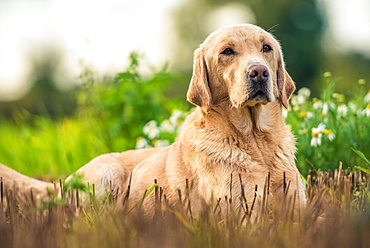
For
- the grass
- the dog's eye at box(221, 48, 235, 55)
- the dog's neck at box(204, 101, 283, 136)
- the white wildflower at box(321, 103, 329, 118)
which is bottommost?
Answer: the white wildflower at box(321, 103, 329, 118)

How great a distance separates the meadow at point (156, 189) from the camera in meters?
1.97

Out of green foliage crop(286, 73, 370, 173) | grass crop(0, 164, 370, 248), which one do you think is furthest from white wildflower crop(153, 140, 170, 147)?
grass crop(0, 164, 370, 248)

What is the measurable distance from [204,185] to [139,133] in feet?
10.8

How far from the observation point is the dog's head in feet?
11.2

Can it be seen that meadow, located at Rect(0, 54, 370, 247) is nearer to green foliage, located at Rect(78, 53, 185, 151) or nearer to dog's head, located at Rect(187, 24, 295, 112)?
green foliage, located at Rect(78, 53, 185, 151)

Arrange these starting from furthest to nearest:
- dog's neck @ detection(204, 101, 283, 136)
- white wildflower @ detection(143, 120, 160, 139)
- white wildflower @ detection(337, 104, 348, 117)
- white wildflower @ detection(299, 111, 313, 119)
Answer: white wildflower @ detection(143, 120, 160, 139) < white wildflower @ detection(299, 111, 313, 119) < white wildflower @ detection(337, 104, 348, 117) < dog's neck @ detection(204, 101, 283, 136)

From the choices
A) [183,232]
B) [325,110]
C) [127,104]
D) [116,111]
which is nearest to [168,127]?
[127,104]

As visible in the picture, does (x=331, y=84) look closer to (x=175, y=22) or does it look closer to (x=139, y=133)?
(x=139, y=133)

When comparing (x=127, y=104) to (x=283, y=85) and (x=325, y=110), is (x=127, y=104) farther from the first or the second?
(x=283, y=85)

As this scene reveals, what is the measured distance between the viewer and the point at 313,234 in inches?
80.8

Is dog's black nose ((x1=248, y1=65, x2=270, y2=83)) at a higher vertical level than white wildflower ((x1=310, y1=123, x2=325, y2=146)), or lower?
higher

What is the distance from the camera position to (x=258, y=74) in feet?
11.1

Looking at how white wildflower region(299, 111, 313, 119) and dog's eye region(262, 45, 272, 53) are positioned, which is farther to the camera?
white wildflower region(299, 111, 313, 119)

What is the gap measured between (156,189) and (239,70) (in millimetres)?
1288
